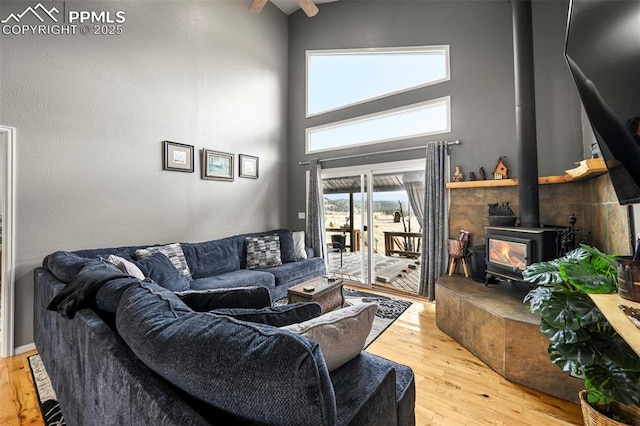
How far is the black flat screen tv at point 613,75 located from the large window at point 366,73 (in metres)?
2.42

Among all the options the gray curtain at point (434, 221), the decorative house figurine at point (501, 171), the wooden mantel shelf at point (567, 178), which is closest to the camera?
the wooden mantel shelf at point (567, 178)

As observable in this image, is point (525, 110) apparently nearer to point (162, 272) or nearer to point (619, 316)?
point (619, 316)

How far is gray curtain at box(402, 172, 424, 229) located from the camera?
147 inches

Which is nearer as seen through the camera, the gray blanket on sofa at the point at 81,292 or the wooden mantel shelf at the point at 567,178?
the gray blanket on sofa at the point at 81,292

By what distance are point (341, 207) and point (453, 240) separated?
1873 mm

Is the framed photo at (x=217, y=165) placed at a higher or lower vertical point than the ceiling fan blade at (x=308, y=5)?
lower

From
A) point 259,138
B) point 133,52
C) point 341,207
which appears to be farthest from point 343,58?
point 133,52

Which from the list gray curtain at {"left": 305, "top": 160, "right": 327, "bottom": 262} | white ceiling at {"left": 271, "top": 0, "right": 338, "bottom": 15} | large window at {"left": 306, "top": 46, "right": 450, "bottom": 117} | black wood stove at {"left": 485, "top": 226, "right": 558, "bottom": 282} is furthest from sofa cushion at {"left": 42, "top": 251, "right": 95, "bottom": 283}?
white ceiling at {"left": 271, "top": 0, "right": 338, "bottom": 15}

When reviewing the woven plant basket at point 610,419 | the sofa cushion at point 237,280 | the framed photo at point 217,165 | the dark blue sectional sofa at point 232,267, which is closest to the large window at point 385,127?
the framed photo at point 217,165

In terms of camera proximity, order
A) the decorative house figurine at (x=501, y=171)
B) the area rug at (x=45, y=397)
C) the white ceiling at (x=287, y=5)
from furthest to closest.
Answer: the white ceiling at (x=287, y=5) < the decorative house figurine at (x=501, y=171) < the area rug at (x=45, y=397)

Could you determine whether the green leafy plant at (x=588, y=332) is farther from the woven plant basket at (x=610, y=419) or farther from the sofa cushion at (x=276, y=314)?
the sofa cushion at (x=276, y=314)

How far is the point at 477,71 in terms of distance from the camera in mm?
3326

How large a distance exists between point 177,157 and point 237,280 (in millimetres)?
1773

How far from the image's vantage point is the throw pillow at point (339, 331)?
90 cm
